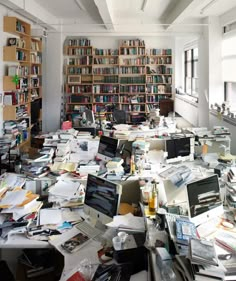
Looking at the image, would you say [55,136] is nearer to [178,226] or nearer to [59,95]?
[178,226]

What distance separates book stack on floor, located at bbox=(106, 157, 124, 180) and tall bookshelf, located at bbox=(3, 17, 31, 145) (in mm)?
3066

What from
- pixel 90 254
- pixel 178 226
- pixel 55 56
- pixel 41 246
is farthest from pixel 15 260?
pixel 55 56

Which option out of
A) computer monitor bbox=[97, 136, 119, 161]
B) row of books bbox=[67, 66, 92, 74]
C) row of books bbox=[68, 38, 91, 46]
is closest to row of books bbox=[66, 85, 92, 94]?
row of books bbox=[67, 66, 92, 74]

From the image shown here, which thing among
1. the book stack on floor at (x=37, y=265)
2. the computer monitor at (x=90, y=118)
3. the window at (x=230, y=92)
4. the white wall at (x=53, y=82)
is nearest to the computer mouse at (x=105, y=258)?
the book stack on floor at (x=37, y=265)

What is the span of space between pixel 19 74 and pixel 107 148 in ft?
10.7

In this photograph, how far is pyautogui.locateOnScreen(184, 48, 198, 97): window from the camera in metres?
10.4

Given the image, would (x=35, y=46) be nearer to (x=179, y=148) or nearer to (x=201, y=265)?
(x=179, y=148)

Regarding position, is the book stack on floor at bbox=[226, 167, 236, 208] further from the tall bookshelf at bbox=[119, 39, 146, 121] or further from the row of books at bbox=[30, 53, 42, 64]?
the tall bookshelf at bbox=[119, 39, 146, 121]

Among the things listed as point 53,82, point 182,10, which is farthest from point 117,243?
point 53,82

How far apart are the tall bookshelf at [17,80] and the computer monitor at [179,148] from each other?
3.33 metres

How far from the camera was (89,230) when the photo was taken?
8.98 ft

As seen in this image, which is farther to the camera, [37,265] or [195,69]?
[195,69]

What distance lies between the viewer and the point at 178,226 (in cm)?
229

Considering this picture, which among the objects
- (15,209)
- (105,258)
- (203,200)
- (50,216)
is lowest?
(105,258)
